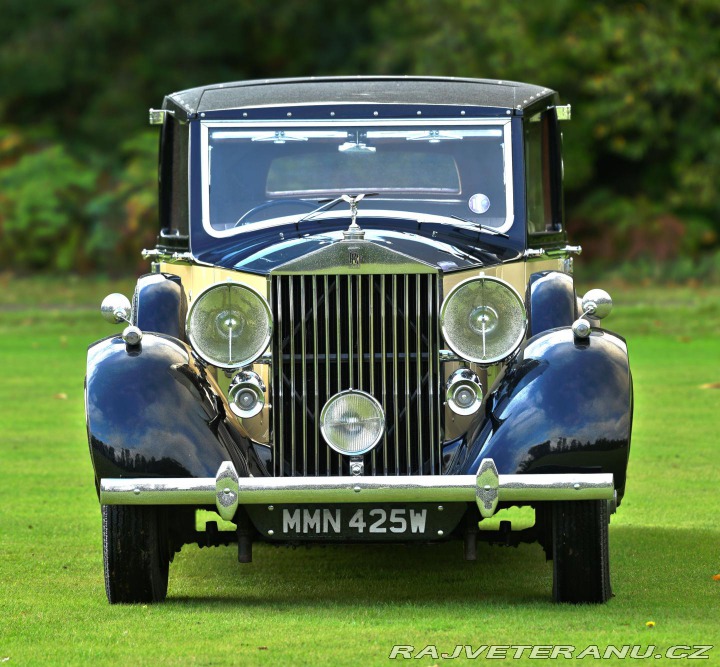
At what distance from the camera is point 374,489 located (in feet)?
19.2

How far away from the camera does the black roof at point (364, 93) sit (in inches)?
298

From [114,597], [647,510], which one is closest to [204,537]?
[114,597]

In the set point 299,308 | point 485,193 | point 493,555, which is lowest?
point 493,555

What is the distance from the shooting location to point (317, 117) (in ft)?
24.8

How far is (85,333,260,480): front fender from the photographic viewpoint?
607cm

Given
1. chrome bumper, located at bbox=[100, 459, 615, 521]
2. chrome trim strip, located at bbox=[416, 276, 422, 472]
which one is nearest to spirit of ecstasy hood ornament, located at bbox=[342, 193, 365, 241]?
chrome trim strip, located at bbox=[416, 276, 422, 472]

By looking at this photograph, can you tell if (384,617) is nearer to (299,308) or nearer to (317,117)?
(299,308)

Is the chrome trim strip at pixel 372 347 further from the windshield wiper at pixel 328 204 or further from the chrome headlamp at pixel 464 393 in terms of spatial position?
the windshield wiper at pixel 328 204

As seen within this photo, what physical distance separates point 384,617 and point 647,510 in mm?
3226

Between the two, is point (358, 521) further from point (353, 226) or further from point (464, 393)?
point (353, 226)

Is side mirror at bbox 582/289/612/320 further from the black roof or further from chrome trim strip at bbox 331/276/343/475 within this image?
the black roof

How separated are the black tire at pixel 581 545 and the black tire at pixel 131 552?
5.44 feet

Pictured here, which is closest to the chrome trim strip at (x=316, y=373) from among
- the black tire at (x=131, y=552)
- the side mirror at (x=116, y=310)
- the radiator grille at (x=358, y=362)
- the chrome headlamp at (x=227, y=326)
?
the radiator grille at (x=358, y=362)

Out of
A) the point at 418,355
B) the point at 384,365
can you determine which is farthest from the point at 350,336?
the point at 418,355
